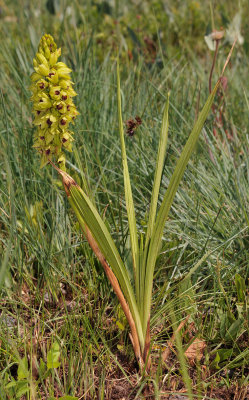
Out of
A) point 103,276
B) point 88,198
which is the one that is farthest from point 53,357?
point 88,198

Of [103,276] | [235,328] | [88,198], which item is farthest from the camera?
[103,276]

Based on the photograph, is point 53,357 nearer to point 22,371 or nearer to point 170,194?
point 22,371

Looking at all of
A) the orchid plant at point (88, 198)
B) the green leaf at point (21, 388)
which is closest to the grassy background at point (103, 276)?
the green leaf at point (21, 388)

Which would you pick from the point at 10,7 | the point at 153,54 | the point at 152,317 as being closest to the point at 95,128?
the point at 152,317

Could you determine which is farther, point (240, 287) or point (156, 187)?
point (240, 287)

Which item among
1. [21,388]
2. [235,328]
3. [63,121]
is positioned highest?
[63,121]

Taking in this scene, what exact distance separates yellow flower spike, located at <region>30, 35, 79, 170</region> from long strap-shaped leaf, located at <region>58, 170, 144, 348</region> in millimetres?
121

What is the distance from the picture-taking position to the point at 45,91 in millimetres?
1178

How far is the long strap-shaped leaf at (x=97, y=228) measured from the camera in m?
1.12

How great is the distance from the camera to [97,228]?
3.72 feet

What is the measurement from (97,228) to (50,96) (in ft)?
1.18

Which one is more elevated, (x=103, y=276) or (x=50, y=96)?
(x=50, y=96)

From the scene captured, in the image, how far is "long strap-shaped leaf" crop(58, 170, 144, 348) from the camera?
1.12 m

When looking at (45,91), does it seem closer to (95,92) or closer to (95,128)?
(95,128)
